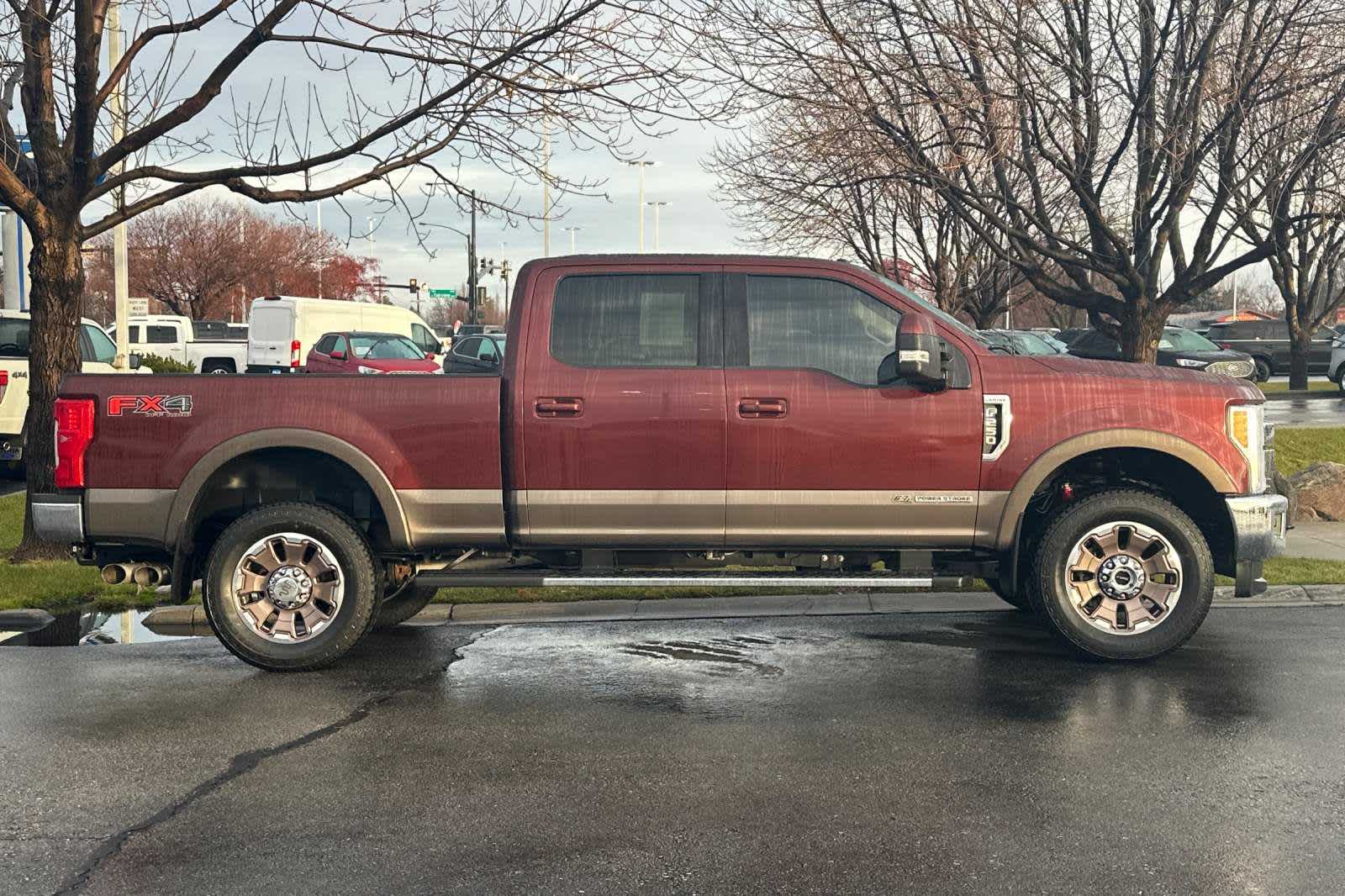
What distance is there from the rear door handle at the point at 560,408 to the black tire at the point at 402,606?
188cm

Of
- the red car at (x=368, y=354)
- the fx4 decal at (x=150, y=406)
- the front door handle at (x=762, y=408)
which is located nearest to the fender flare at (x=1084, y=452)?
the front door handle at (x=762, y=408)

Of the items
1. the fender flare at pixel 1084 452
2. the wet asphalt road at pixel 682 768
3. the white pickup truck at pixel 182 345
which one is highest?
the white pickup truck at pixel 182 345

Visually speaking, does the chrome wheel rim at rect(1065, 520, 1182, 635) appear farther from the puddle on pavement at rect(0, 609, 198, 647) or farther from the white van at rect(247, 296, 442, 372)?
the white van at rect(247, 296, 442, 372)

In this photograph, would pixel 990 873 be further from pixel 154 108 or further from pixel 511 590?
pixel 154 108

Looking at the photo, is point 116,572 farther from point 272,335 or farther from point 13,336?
point 272,335

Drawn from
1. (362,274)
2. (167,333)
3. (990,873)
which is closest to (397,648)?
(990,873)

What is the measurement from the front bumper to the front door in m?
1.37

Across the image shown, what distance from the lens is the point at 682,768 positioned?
5.27 meters

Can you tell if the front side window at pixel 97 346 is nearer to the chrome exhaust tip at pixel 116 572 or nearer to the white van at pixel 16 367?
the white van at pixel 16 367

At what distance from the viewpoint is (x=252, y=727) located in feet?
19.5

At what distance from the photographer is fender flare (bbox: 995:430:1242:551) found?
6918 mm

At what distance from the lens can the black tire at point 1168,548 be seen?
696 centimetres

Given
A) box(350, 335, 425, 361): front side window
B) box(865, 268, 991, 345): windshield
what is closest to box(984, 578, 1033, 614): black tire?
box(865, 268, 991, 345): windshield

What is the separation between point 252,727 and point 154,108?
5.95 m
